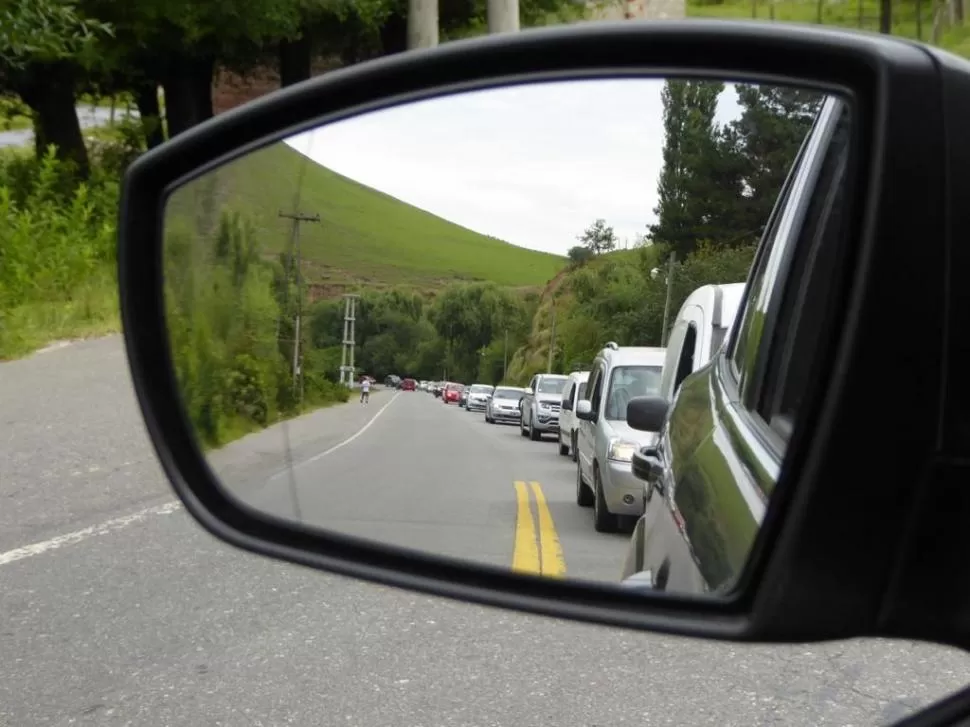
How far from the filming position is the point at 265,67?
23844mm

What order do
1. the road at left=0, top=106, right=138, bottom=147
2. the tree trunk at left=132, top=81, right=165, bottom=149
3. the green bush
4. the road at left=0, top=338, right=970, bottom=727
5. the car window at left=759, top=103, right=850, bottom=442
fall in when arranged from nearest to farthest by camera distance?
the car window at left=759, top=103, right=850, bottom=442
the road at left=0, top=338, right=970, bottom=727
the green bush
the tree trunk at left=132, top=81, right=165, bottom=149
the road at left=0, top=106, right=138, bottom=147

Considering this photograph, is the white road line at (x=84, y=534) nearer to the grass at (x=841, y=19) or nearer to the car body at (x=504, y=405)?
the grass at (x=841, y=19)

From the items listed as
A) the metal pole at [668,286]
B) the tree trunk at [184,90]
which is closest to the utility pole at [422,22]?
the tree trunk at [184,90]

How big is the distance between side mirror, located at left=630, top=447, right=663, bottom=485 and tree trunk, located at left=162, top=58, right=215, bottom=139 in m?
21.5

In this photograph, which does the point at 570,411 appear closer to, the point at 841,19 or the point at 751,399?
the point at 751,399

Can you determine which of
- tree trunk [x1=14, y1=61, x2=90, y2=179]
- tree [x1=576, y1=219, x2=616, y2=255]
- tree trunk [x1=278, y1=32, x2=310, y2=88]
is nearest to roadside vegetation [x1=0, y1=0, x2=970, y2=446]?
tree [x1=576, y1=219, x2=616, y2=255]

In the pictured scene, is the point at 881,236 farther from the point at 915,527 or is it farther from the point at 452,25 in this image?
the point at 452,25

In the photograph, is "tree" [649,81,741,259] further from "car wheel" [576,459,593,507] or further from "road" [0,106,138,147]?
"road" [0,106,138,147]

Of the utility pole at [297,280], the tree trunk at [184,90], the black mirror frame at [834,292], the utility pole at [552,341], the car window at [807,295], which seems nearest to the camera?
the black mirror frame at [834,292]

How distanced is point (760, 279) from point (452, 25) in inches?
928

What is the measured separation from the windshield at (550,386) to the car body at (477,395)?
0.29 feet

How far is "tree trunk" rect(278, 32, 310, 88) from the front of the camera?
74.8ft

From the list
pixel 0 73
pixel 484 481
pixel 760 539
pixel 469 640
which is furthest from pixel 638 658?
pixel 0 73

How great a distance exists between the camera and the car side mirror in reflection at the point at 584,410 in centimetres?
142
